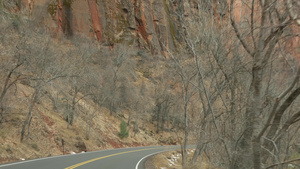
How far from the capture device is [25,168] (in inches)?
461

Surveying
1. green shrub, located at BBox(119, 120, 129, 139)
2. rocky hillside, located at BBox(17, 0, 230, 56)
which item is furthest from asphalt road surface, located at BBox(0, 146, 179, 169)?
rocky hillside, located at BBox(17, 0, 230, 56)

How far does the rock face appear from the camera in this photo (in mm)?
53469

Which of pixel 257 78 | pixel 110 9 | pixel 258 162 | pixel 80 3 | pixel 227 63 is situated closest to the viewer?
pixel 258 162

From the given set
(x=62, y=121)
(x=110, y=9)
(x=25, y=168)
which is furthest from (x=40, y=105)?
(x=110, y=9)

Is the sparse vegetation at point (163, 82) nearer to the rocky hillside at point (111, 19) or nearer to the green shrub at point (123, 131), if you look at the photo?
the green shrub at point (123, 131)

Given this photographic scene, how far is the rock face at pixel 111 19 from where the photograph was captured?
53.5 metres

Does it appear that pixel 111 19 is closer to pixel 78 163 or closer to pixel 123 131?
pixel 123 131

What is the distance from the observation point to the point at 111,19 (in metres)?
62.4

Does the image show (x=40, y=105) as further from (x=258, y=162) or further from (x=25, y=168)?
(x=258, y=162)

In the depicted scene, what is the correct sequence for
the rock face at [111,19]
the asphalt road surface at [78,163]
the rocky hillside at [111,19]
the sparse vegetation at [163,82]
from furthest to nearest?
the rock face at [111,19]
the rocky hillside at [111,19]
the asphalt road surface at [78,163]
the sparse vegetation at [163,82]

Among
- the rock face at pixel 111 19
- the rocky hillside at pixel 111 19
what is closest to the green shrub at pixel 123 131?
the rock face at pixel 111 19

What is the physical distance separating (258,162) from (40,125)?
873 inches

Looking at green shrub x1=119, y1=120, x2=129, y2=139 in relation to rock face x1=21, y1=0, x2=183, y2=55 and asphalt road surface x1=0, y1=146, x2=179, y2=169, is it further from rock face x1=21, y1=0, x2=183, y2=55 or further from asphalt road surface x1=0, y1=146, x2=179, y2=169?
rock face x1=21, y1=0, x2=183, y2=55

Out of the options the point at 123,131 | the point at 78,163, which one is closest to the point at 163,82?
the point at 123,131
